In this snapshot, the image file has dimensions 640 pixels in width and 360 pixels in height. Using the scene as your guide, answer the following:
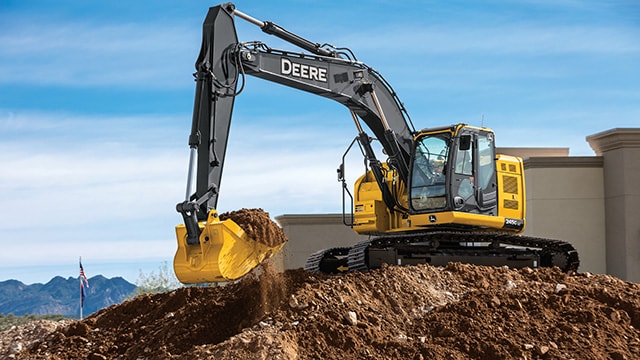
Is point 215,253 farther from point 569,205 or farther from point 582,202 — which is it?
point 582,202

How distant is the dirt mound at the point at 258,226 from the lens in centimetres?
1062

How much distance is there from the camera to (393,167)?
576 inches

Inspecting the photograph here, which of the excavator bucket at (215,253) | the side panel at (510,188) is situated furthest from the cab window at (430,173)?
the excavator bucket at (215,253)

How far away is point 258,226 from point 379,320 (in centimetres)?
197

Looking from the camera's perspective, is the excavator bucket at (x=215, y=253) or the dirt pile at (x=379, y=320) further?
the excavator bucket at (x=215, y=253)

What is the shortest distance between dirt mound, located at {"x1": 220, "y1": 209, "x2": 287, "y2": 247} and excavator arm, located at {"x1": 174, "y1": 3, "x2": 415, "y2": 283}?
96 millimetres

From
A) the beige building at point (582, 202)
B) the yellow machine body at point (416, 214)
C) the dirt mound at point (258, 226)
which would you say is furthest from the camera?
the beige building at point (582, 202)

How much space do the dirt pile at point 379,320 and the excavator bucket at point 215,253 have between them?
731mm

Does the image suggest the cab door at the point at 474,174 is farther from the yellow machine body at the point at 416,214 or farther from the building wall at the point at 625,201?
the building wall at the point at 625,201

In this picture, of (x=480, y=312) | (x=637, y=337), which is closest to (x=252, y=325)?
(x=480, y=312)

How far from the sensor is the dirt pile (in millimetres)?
9445


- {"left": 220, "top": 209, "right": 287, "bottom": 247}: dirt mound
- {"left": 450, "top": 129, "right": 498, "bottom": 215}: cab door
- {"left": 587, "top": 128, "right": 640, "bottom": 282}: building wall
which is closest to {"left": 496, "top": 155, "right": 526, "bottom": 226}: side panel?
{"left": 450, "top": 129, "right": 498, "bottom": 215}: cab door

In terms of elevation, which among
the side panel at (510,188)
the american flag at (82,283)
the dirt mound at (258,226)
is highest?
the side panel at (510,188)

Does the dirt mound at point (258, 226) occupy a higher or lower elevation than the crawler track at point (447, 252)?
higher
